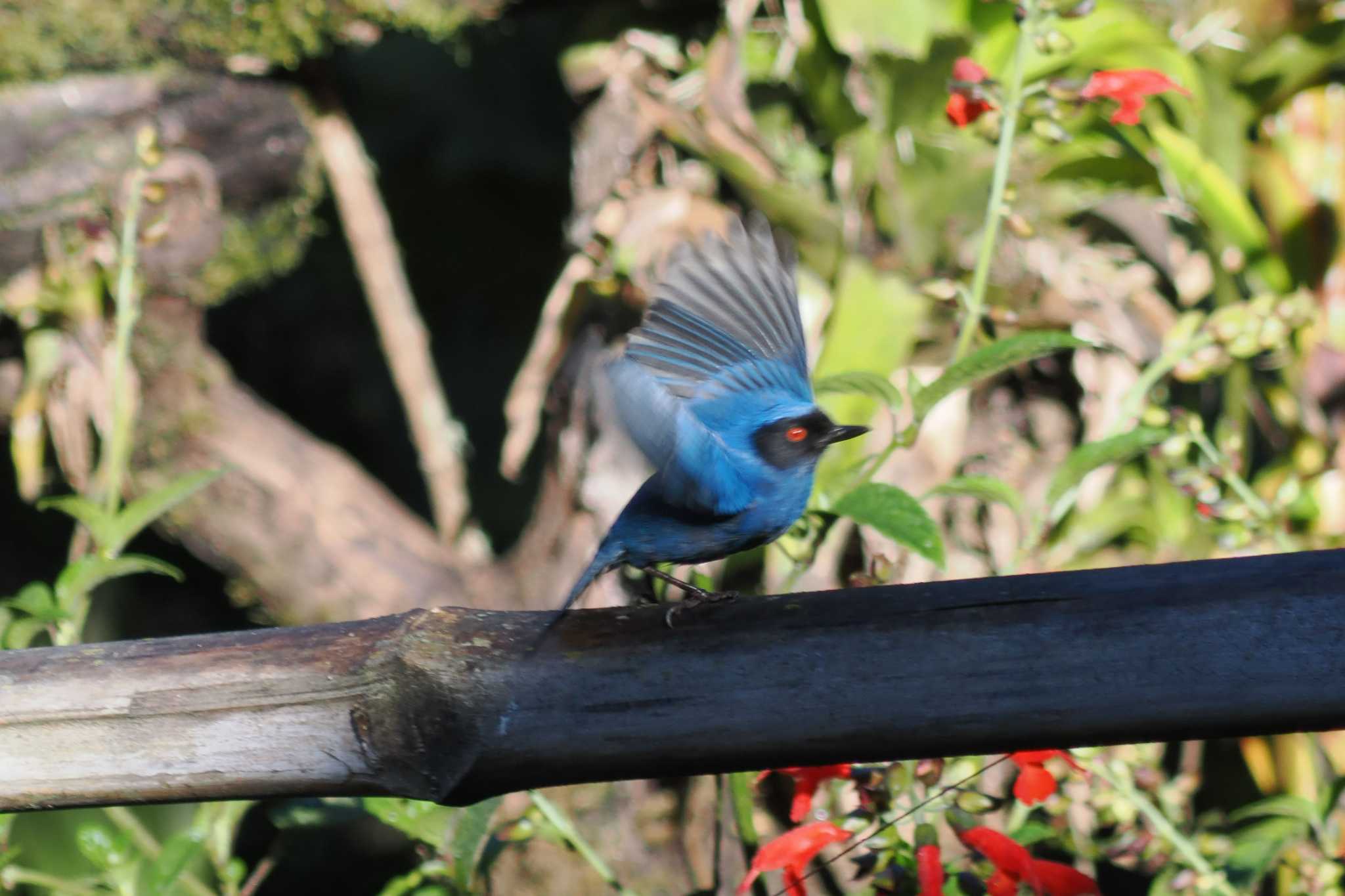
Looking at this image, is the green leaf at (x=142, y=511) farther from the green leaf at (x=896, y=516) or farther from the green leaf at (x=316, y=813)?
the green leaf at (x=896, y=516)

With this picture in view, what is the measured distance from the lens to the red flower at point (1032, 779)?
44.9 inches

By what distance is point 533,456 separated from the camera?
3230 millimetres

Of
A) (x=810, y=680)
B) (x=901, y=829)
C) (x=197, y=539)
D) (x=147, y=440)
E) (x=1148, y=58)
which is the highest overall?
(x=1148, y=58)

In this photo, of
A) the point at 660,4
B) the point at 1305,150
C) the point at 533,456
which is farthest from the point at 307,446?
the point at 1305,150

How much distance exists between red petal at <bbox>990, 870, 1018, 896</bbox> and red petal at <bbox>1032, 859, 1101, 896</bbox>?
0.08ft

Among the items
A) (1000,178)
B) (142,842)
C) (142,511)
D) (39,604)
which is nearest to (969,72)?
(1000,178)

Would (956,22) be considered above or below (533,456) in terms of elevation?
above

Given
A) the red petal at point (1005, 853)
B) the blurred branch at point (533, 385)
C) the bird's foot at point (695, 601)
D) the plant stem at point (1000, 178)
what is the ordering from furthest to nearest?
the blurred branch at point (533, 385), the plant stem at point (1000, 178), the red petal at point (1005, 853), the bird's foot at point (695, 601)

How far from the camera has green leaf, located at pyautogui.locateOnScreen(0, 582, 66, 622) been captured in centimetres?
123

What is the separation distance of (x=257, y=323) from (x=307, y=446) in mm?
1265

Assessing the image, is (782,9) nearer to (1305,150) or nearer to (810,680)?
(1305,150)

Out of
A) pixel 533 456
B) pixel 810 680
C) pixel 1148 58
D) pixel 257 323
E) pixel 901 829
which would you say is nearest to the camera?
pixel 810 680

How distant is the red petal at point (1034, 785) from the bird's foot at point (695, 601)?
0.30 m

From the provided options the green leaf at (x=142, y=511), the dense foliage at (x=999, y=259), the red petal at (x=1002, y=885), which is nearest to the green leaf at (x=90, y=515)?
the green leaf at (x=142, y=511)
